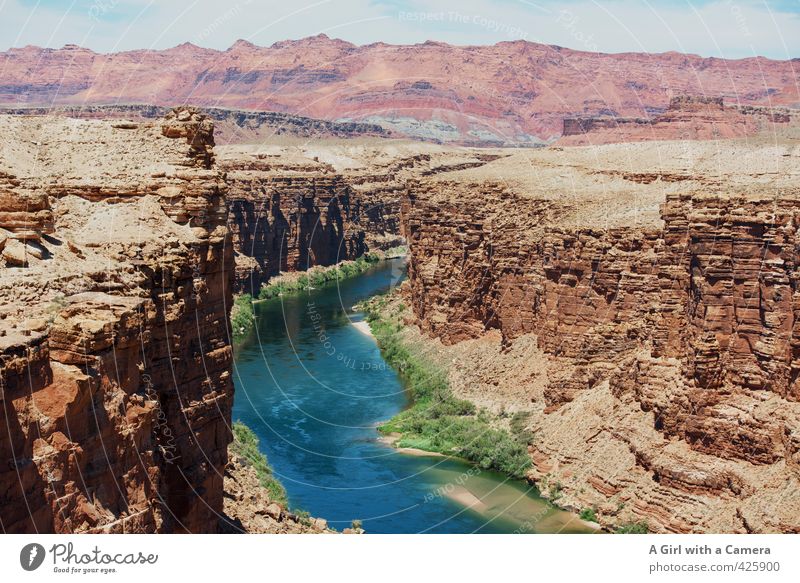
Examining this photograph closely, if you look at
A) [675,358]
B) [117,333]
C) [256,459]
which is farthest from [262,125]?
[117,333]

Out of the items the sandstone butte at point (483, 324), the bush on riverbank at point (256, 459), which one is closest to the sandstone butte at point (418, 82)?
the sandstone butte at point (483, 324)

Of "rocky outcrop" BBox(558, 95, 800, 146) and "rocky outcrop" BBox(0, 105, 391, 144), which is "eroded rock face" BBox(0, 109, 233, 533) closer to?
"rocky outcrop" BBox(558, 95, 800, 146)

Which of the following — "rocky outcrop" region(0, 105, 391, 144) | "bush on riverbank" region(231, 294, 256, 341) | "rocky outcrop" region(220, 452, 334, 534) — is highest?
"rocky outcrop" region(0, 105, 391, 144)

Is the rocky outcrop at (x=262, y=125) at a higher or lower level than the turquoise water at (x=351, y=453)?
higher

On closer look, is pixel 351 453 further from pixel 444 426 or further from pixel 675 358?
pixel 675 358

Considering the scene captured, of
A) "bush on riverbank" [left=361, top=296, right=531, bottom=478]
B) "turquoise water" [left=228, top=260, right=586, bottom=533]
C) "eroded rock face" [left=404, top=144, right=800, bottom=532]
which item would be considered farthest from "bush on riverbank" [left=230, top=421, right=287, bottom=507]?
"eroded rock face" [left=404, top=144, right=800, bottom=532]

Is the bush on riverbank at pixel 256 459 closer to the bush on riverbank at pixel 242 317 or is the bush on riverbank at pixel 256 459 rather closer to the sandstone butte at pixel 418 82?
the bush on riverbank at pixel 242 317
